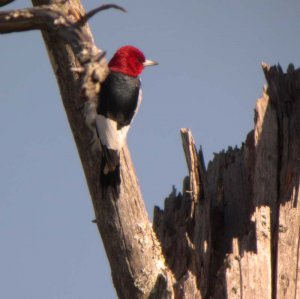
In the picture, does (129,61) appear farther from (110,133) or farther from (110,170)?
(110,170)

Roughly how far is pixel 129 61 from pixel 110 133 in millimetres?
885

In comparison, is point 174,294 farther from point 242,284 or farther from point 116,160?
point 116,160

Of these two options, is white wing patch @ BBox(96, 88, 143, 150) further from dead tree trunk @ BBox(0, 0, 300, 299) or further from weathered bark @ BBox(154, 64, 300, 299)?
weathered bark @ BBox(154, 64, 300, 299)

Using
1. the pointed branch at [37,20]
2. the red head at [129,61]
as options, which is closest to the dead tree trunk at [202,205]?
the pointed branch at [37,20]

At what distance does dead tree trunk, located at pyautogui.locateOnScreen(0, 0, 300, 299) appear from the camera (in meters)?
5.44

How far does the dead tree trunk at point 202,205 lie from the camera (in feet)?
17.9

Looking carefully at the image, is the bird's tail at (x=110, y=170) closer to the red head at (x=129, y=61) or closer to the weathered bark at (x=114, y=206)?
the weathered bark at (x=114, y=206)

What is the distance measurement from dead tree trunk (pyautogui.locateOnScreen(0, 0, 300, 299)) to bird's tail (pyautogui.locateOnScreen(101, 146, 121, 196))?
52mm

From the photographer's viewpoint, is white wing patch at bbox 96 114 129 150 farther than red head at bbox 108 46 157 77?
No

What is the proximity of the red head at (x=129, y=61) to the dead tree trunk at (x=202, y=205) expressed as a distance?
525 millimetres

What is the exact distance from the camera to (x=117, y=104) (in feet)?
20.1

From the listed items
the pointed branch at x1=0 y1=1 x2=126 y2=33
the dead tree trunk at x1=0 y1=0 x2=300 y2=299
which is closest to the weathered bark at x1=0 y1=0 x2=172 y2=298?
the dead tree trunk at x1=0 y1=0 x2=300 y2=299

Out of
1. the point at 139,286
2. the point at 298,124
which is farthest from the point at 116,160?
the point at 298,124

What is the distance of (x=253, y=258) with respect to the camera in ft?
19.3
